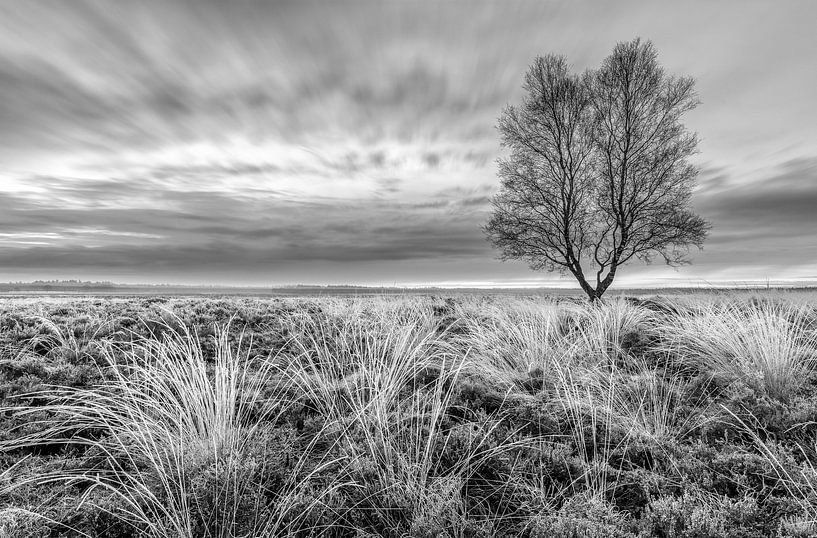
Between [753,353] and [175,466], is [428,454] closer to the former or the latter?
[175,466]

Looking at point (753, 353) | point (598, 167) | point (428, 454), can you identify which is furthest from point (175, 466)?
point (598, 167)

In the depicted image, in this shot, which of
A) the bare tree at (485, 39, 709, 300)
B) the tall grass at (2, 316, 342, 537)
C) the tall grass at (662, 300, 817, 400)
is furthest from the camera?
the bare tree at (485, 39, 709, 300)

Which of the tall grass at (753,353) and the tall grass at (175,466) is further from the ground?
the tall grass at (753,353)

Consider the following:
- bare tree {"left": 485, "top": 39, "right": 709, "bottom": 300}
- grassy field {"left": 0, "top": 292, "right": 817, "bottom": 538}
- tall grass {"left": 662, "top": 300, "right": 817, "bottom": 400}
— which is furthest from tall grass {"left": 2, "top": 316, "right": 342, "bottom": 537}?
bare tree {"left": 485, "top": 39, "right": 709, "bottom": 300}

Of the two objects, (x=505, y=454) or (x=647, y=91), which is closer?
(x=505, y=454)

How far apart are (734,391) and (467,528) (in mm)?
4711

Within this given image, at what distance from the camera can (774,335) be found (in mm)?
6539

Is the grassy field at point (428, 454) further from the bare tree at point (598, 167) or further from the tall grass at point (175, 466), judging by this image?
the bare tree at point (598, 167)

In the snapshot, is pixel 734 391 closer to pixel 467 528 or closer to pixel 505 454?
pixel 505 454

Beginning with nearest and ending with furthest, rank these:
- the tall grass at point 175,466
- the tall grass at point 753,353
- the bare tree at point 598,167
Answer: the tall grass at point 175,466 → the tall grass at point 753,353 → the bare tree at point 598,167

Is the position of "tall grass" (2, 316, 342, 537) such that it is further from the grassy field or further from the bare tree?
the bare tree

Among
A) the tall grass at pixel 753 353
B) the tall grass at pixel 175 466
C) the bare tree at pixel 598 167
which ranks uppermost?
the bare tree at pixel 598 167

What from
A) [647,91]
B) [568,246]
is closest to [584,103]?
[647,91]

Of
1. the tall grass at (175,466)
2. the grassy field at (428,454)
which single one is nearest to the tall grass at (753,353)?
the grassy field at (428,454)
